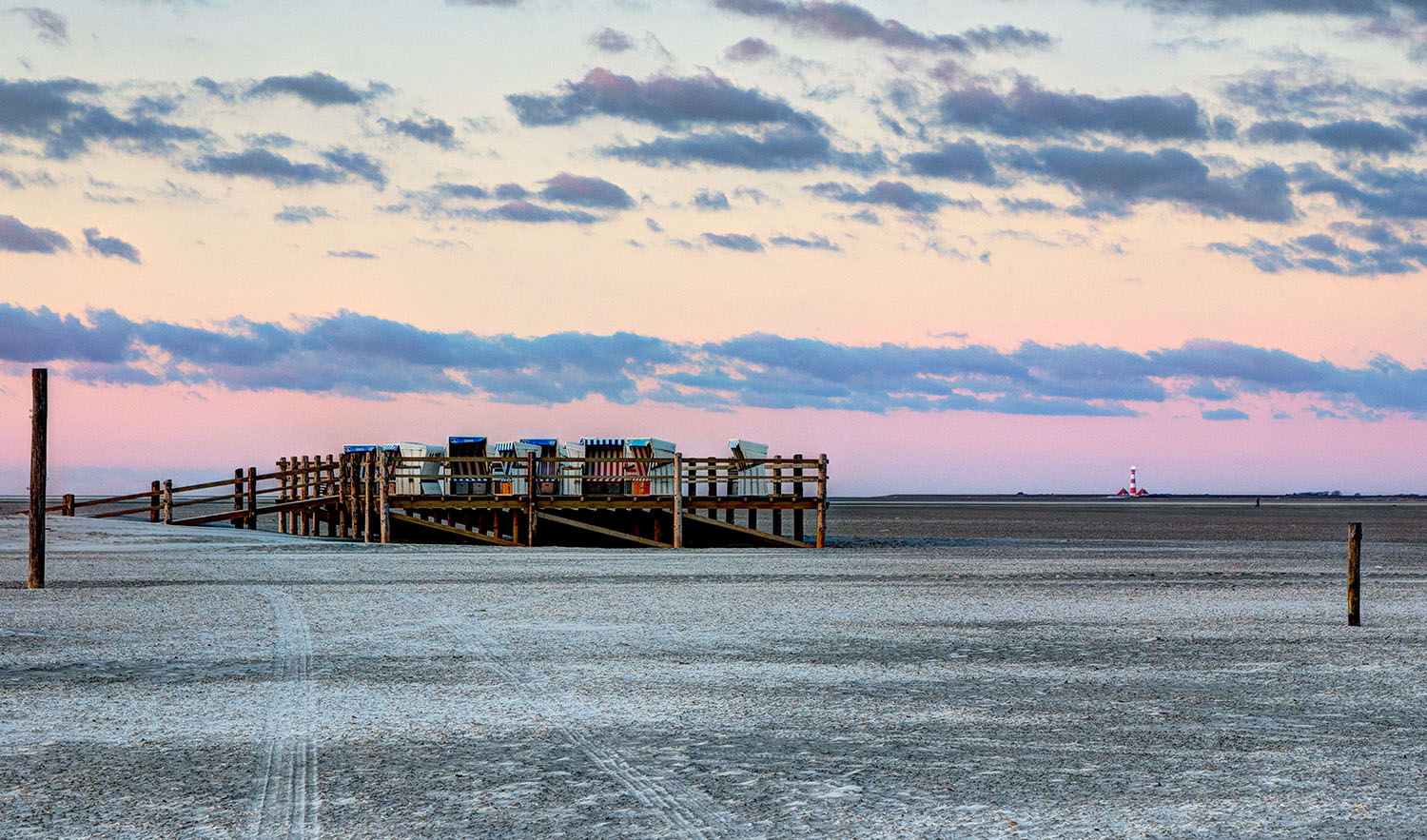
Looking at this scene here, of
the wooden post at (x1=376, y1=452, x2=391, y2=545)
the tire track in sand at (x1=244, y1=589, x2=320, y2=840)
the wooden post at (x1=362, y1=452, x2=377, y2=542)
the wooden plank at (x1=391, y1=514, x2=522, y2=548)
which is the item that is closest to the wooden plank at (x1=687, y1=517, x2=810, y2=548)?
the wooden plank at (x1=391, y1=514, x2=522, y2=548)

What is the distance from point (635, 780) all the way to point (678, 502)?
23.6 metres

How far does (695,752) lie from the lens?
273 inches

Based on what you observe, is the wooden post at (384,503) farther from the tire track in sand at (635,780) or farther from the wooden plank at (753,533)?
the tire track in sand at (635,780)

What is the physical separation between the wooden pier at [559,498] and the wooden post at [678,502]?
0.03 metres

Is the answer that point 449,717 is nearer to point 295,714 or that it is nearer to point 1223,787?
point 295,714

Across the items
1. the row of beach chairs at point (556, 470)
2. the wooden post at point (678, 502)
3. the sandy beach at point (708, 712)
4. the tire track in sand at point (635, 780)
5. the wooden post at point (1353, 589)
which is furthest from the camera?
the row of beach chairs at point (556, 470)

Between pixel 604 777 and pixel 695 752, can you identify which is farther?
pixel 695 752

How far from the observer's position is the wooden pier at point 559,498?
98.5 ft

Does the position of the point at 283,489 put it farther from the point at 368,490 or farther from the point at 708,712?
the point at 708,712

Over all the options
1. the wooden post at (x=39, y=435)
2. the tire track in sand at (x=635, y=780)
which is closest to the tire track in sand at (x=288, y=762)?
the tire track in sand at (x=635, y=780)

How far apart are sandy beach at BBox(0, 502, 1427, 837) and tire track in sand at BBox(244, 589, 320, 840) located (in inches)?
1.0

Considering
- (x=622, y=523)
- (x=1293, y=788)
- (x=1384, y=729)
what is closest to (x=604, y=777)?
(x=1293, y=788)

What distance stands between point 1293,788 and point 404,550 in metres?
22.0

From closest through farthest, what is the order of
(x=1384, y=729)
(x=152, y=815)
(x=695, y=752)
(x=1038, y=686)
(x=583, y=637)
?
(x=152, y=815), (x=695, y=752), (x=1384, y=729), (x=1038, y=686), (x=583, y=637)
